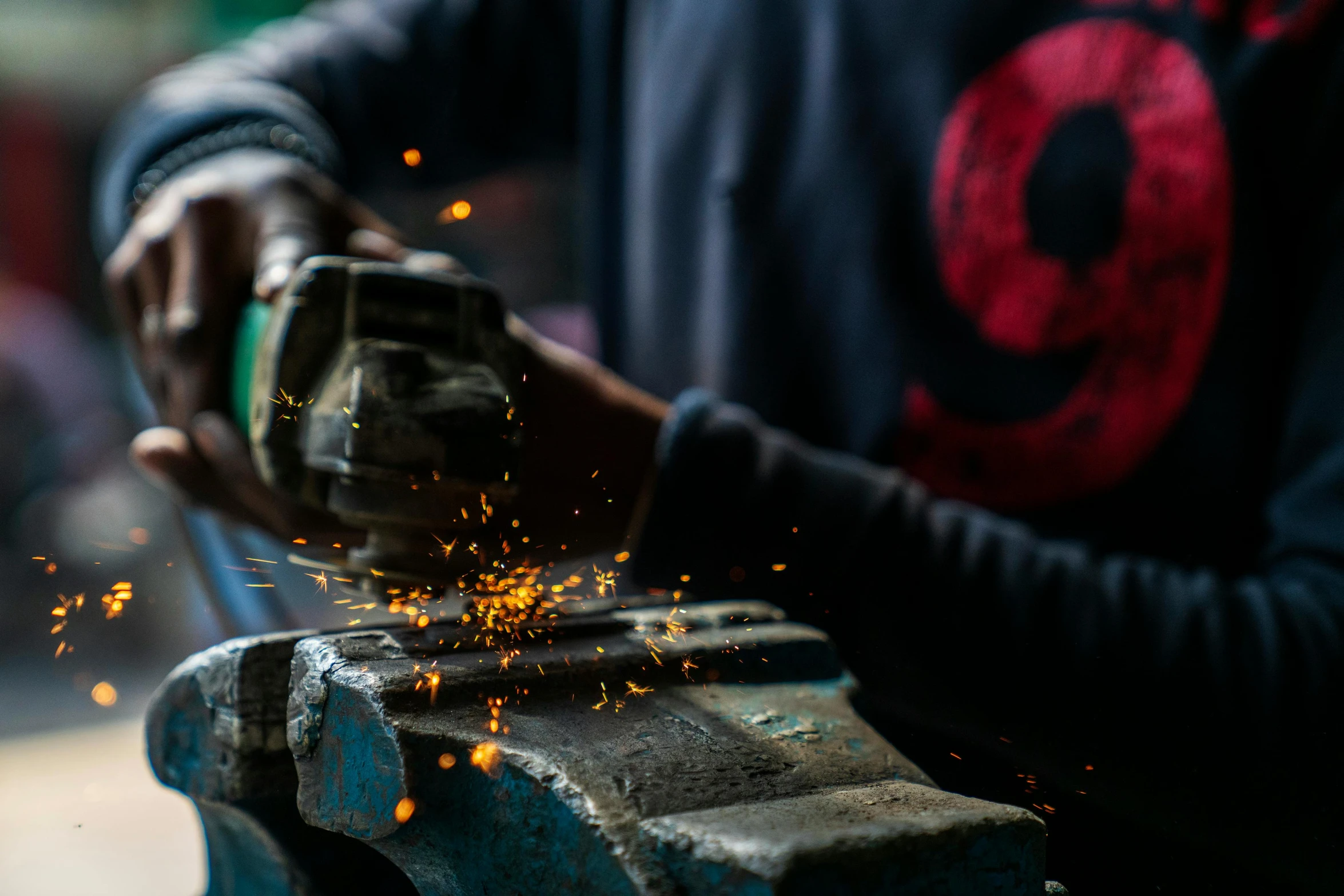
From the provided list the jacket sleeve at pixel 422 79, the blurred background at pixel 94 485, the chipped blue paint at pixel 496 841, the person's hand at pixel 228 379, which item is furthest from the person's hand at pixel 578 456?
the jacket sleeve at pixel 422 79

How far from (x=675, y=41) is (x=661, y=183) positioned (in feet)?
0.80

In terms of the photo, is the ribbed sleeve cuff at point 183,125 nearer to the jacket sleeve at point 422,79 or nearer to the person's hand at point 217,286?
the jacket sleeve at point 422,79

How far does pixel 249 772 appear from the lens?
1.89ft

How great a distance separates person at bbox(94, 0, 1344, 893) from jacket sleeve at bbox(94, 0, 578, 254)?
48 mm

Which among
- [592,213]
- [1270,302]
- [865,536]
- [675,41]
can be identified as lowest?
[865,536]

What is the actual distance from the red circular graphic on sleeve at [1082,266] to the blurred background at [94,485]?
821 millimetres

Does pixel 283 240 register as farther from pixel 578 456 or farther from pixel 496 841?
pixel 496 841

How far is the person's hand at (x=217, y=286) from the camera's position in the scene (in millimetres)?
978

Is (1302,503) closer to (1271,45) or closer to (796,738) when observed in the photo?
(1271,45)

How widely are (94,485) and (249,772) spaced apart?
419 centimetres

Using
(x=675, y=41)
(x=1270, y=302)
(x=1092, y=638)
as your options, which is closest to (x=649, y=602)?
(x=1092, y=638)

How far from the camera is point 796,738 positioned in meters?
0.54

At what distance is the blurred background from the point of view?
6.37 ft

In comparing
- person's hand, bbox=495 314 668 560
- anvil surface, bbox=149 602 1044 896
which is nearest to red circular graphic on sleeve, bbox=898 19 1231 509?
person's hand, bbox=495 314 668 560
